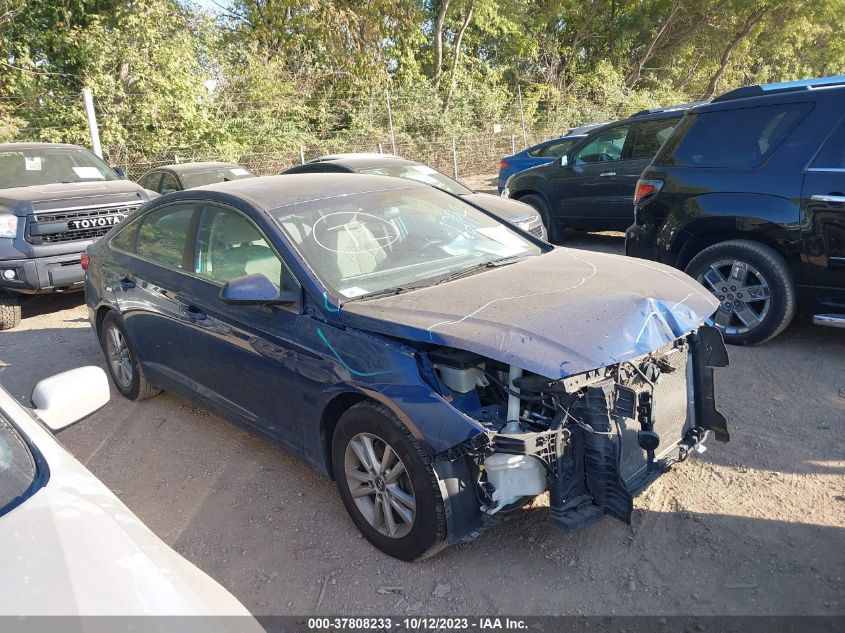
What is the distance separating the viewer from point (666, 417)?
3.26 m

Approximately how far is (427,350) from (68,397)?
1385mm

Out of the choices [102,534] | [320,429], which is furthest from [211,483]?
[102,534]

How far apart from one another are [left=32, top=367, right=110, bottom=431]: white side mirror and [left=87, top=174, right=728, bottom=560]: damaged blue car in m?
1.04

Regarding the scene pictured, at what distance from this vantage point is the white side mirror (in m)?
2.36

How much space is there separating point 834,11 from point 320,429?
33.6 meters

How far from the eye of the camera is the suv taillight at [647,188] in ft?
19.2

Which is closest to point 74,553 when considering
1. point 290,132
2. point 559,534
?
point 559,534

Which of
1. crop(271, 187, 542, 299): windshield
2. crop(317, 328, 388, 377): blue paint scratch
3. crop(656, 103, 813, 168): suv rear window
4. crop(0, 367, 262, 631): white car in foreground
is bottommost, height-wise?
crop(317, 328, 388, 377): blue paint scratch

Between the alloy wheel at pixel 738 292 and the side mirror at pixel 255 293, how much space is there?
3394 millimetres

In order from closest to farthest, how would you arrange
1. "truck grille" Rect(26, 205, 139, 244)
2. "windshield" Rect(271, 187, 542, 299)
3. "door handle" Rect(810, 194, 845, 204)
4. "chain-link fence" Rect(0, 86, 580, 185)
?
"windshield" Rect(271, 187, 542, 299)
"door handle" Rect(810, 194, 845, 204)
"truck grille" Rect(26, 205, 139, 244)
"chain-link fence" Rect(0, 86, 580, 185)

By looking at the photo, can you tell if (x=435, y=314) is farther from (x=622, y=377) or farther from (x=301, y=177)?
(x=301, y=177)

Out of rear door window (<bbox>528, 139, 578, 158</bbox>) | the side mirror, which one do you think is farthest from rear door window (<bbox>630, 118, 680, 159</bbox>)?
the side mirror

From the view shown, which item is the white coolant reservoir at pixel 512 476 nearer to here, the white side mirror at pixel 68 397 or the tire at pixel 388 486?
the tire at pixel 388 486

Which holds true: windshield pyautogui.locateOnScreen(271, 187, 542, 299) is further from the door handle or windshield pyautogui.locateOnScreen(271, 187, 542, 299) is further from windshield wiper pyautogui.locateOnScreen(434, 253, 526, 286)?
the door handle
